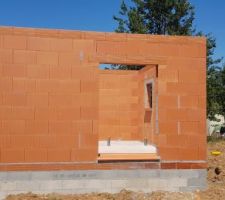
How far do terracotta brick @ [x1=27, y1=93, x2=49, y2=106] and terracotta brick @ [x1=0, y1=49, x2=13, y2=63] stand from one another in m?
0.80

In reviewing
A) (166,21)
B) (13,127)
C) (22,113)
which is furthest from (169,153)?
(166,21)

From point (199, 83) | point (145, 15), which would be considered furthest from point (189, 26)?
point (199, 83)

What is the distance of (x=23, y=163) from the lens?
7.54 meters

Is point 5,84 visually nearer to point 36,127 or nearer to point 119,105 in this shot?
point 36,127

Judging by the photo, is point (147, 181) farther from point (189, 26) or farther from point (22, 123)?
point (189, 26)

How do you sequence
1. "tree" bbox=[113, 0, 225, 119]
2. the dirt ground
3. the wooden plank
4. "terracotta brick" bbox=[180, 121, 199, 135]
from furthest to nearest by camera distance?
1. "tree" bbox=[113, 0, 225, 119]
2. "terracotta brick" bbox=[180, 121, 199, 135]
3. the wooden plank
4. the dirt ground

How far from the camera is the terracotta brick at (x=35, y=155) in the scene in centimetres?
756

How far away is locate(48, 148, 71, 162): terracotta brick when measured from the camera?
763 cm

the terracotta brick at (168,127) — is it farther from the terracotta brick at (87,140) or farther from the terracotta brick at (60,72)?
the terracotta brick at (60,72)

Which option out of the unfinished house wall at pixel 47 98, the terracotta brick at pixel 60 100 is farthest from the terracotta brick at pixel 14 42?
the terracotta brick at pixel 60 100

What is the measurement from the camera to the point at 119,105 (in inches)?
471

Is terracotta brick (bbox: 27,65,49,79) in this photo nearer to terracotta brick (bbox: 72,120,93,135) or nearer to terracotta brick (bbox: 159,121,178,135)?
terracotta brick (bbox: 72,120,93,135)

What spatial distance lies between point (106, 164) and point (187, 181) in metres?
1.84

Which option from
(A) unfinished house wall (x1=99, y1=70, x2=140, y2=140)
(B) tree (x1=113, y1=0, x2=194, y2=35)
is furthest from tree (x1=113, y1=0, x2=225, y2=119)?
(A) unfinished house wall (x1=99, y1=70, x2=140, y2=140)
